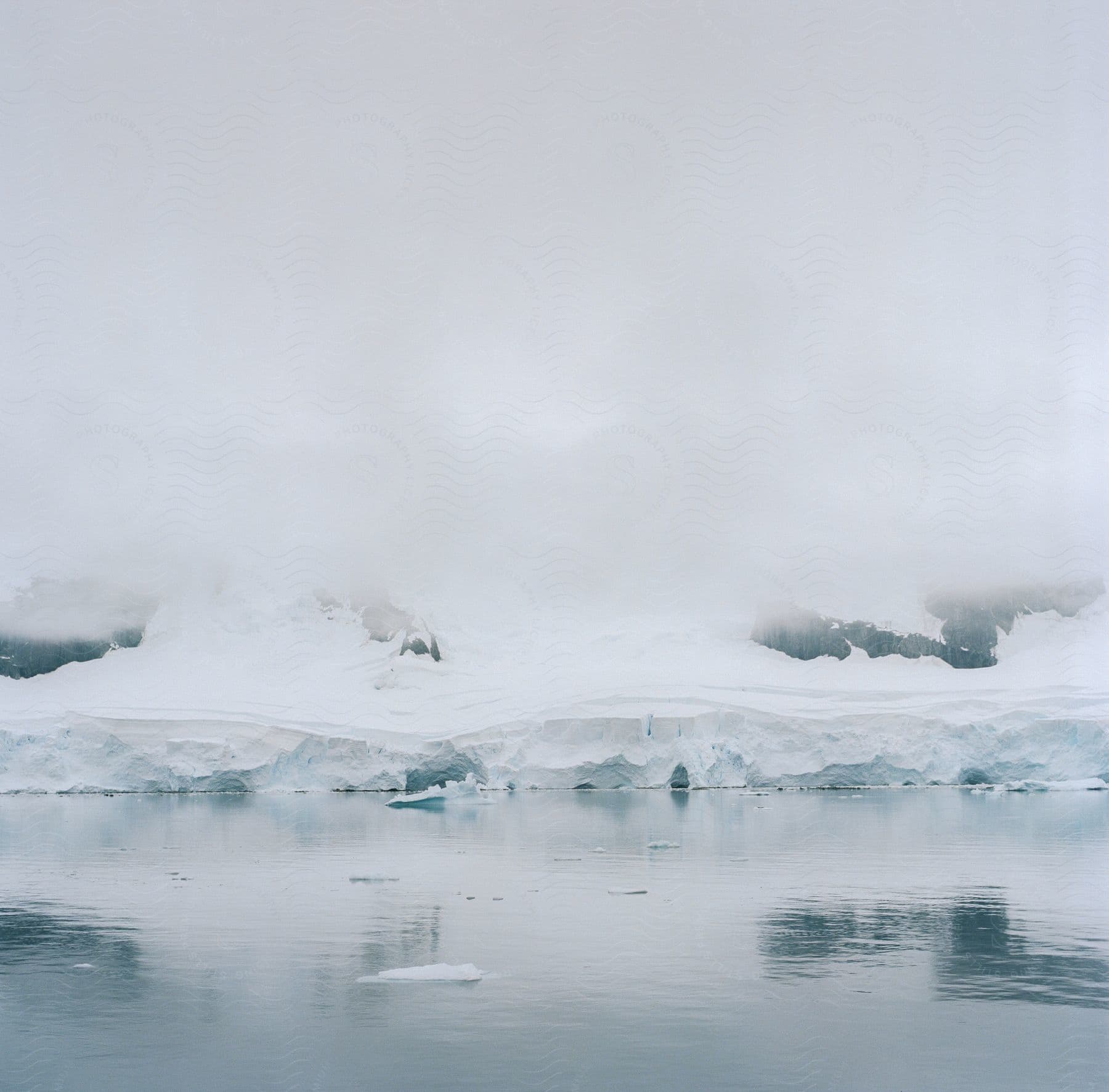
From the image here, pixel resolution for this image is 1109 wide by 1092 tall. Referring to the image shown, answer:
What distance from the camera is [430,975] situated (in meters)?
9.92

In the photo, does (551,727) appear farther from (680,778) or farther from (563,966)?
(563,966)

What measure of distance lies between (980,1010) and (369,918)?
7.10 metres

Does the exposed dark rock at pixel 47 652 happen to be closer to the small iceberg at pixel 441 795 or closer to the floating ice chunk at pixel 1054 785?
the small iceberg at pixel 441 795

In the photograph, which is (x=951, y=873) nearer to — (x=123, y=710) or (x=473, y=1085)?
(x=473, y=1085)

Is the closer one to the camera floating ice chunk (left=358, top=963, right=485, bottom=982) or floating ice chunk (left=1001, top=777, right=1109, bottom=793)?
floating ice chunk (left=358, top=963, right=485, bottom=982)

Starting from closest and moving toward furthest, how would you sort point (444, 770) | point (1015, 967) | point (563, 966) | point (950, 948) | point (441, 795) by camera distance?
point (1015, 967) < point (563, 966) < point (950, 948) < point (441, 795) < point (444, 770)

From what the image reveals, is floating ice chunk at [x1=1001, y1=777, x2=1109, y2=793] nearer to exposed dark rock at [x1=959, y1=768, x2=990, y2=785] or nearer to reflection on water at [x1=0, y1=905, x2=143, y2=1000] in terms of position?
exposed dark rock at [x1=959, y1=768, x2=990, y2=785]

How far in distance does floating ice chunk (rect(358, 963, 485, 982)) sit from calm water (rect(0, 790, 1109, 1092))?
0.16 meters

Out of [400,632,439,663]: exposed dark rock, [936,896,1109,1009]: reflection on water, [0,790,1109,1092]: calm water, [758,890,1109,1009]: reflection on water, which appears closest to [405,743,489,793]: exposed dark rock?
[400,632,439,663]: exposed dark rock

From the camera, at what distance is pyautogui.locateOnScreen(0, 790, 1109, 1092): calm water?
7.45 metres

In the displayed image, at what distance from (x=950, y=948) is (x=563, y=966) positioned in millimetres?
3822

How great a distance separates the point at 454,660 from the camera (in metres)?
54.0

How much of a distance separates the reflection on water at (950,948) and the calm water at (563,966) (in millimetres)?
49

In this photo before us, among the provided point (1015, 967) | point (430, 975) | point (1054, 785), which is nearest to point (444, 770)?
point (1054, 785)
